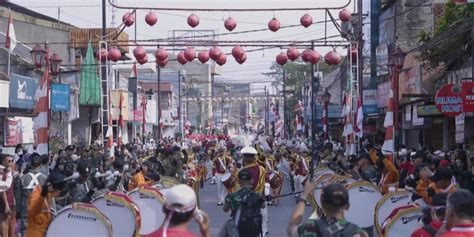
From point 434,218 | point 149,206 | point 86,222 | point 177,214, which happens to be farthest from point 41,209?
point 177,214

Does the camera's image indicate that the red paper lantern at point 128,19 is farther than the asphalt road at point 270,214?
Yes

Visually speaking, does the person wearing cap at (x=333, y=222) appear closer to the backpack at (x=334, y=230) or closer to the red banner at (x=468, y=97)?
the backpack at (x=334, y=230)

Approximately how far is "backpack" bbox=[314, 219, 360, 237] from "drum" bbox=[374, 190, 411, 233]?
5.39 meters

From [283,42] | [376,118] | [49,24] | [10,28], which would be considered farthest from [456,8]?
[49,24]

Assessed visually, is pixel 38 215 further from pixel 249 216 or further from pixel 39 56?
pixel 39 56

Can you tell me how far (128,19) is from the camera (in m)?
27.3

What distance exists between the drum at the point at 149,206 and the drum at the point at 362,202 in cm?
263

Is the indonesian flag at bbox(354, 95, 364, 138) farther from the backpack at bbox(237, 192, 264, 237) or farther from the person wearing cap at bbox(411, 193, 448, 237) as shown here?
the person wearing cap at bbox(411, 193, 448, 237)

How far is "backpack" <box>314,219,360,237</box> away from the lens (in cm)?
659

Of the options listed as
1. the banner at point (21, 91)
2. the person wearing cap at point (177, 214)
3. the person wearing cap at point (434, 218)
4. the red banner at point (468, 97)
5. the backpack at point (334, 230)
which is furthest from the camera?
the banner at point (21, 91)

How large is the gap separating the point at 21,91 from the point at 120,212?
2232 centimetres

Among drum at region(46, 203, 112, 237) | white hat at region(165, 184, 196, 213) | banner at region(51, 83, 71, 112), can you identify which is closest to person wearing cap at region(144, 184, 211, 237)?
white hat at region(165, 184, 196, 213)

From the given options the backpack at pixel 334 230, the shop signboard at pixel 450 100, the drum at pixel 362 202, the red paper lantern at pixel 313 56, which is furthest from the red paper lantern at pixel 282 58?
the backpack at pixel 334 230

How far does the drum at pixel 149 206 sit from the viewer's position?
12867 millimetres
